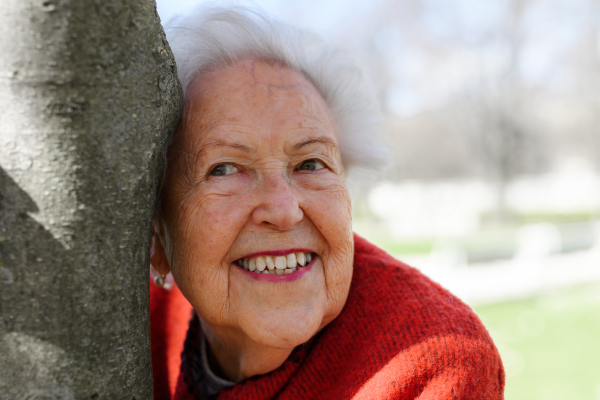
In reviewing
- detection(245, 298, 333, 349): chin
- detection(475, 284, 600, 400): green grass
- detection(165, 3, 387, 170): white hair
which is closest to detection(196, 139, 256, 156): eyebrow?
detection(165, 3, 387, 170): white hair

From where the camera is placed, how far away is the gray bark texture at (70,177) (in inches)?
44.4

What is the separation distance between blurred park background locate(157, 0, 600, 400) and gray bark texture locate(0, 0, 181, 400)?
5503 millimetres

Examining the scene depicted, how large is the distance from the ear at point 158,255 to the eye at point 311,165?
0.64 m

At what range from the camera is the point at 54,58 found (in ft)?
3.68

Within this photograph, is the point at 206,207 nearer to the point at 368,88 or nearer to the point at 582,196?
the point at 368,88

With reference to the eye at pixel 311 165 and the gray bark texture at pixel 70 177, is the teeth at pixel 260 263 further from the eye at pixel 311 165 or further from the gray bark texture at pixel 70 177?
the gray bark texture at pixel 70 177

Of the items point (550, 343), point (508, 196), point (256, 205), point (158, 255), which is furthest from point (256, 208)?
point (508, 196)

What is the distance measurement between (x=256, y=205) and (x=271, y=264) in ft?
0.71

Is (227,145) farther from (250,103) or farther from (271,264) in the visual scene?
(271,264)

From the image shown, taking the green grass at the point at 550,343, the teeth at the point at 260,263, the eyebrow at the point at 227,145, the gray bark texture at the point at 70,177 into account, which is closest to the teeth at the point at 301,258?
the teeth at the point at 260,263

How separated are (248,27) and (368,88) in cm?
68

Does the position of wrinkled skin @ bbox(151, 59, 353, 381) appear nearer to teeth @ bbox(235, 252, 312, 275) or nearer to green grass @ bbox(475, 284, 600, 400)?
teeth @ bbox(235, 252, 312, 275)

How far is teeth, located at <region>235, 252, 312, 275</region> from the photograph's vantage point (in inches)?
70.4

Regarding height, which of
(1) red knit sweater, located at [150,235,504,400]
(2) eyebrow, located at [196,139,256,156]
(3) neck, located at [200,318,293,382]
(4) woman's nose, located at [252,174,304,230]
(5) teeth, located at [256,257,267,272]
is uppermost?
(2) eyebrow, located at [196,139,256,156]
